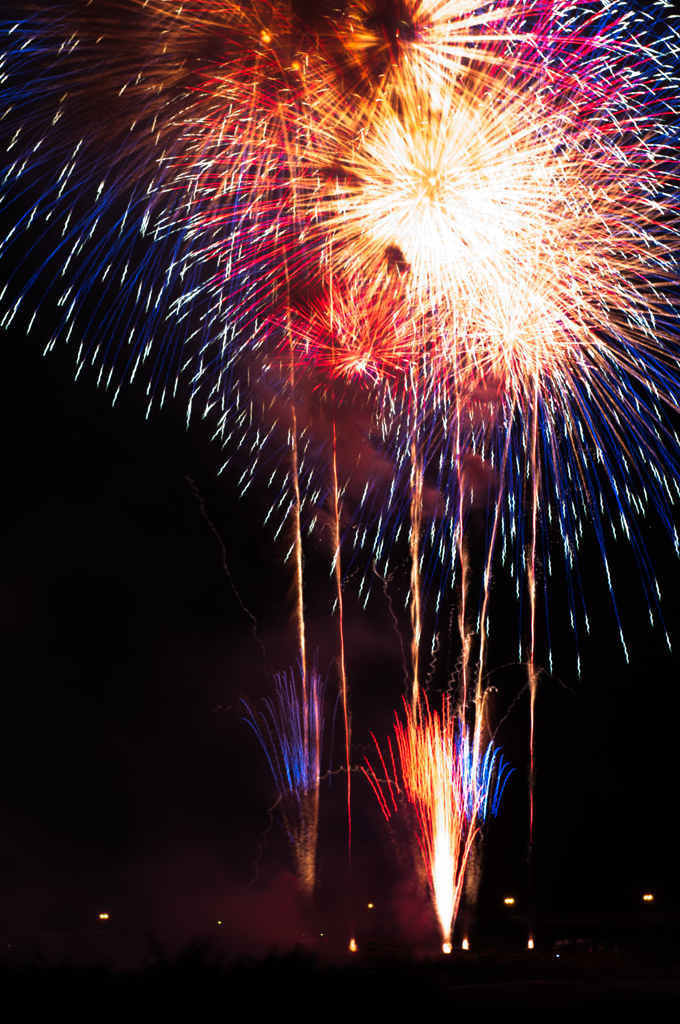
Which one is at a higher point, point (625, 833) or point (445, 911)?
point (625, 833)

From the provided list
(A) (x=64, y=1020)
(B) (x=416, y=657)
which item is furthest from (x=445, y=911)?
(A) (x=64, y=1020)

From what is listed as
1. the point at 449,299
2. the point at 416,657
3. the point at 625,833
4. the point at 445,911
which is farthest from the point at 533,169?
the point at 625,833

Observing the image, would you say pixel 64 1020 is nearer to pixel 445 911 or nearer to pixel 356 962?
pixel 356 962

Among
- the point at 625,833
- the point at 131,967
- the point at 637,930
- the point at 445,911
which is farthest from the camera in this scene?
the point at 625,833

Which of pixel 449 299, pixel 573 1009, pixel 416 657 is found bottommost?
pixel 573 1009

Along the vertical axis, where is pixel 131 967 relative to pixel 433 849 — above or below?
below

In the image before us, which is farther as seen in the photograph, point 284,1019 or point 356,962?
point 356,962

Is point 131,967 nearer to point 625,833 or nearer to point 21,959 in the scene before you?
point 21,959

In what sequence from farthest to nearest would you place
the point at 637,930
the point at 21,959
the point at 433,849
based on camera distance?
the point at 637,930
the point at 433,849
the point at 21,959

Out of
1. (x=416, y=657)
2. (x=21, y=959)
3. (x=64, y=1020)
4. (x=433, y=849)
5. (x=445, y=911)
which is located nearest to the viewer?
(x=64, y=1020)
